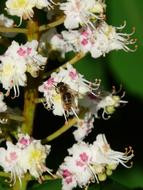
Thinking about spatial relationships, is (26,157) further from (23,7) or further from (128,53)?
(128,53)

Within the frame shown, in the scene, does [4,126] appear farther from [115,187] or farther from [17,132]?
[115,187]

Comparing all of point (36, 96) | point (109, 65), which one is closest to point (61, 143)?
point (109, 65)

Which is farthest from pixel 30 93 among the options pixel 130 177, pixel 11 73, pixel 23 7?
pixel 130 177

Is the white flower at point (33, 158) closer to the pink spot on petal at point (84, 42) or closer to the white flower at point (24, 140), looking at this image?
the white flower at point (24, 140)

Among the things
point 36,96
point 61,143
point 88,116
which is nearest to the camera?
point 36,96

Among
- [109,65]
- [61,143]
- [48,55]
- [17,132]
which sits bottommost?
[61,143]
